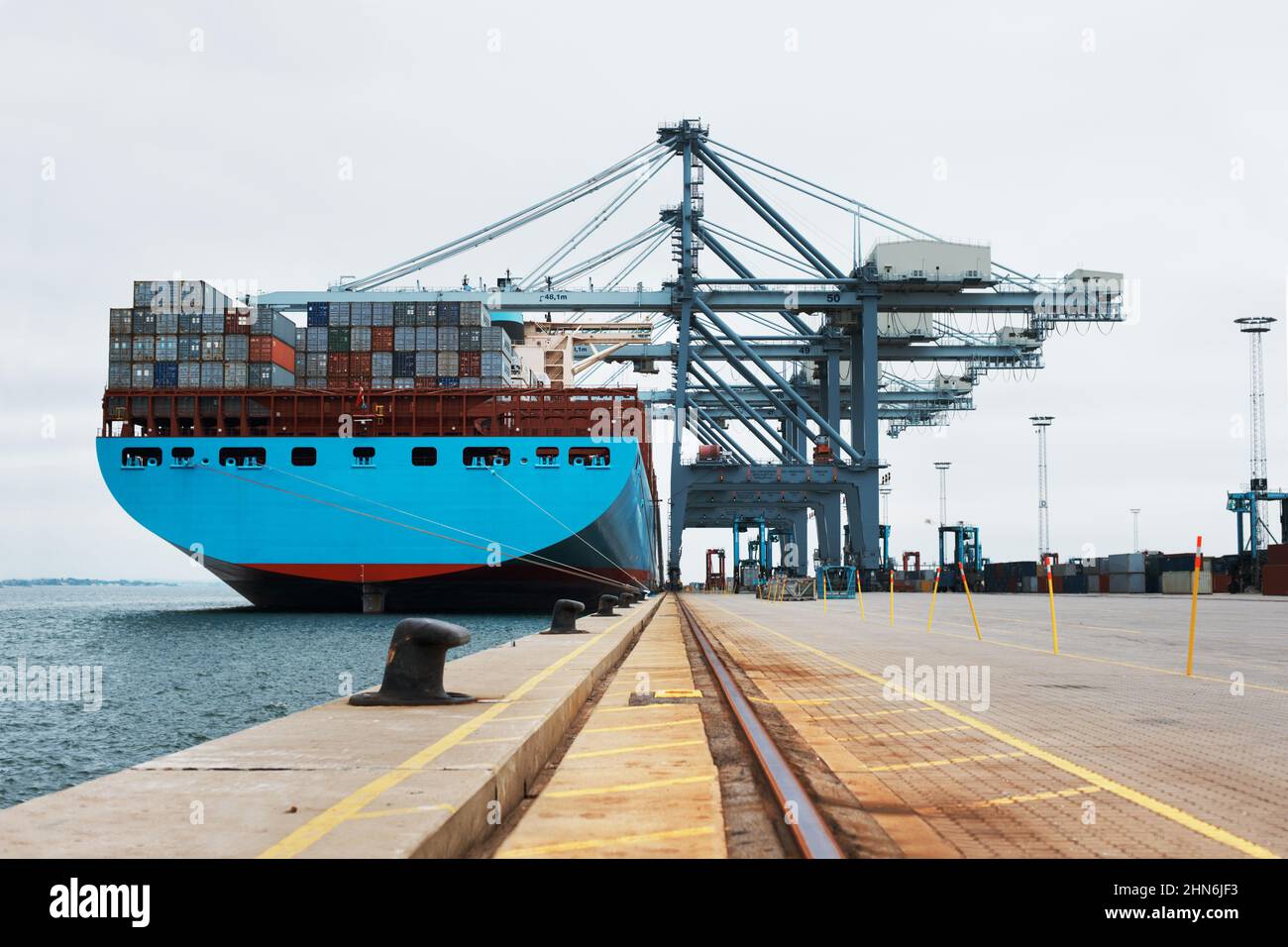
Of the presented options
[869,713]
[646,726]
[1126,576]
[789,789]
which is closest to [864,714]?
[869,713]

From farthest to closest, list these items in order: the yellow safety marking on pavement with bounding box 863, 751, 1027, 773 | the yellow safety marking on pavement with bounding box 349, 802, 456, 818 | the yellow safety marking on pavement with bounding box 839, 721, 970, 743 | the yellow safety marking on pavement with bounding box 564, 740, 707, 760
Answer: the yellow safety marking on pavement with bounding box 839, 721, 970, 743 → the yellow safety marking on pavement with bounding box 564, 740, 707, 760 → the yellow safety marking on pavement with bounding box 863, 751, 1027, 773 → the yellow safety marking on pavement with bounding box 349, 802, 456, 818

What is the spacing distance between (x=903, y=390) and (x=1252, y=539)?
23093mm

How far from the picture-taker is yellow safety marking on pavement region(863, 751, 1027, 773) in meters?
6.84

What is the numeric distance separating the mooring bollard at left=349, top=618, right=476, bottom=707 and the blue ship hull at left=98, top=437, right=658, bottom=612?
31022 mm

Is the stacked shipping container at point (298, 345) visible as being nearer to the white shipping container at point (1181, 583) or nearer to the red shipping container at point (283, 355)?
the red shipping container at point (283, 355)

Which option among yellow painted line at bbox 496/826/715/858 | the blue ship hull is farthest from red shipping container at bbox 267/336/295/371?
yellow painted line at bbox 496/826/715/858

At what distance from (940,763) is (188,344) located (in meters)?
39.4

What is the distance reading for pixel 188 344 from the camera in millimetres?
41375

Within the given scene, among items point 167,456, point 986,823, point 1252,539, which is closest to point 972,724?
point 986,823

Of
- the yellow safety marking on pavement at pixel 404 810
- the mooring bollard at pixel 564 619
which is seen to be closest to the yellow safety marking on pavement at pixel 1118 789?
the yellow safety marking on pavement at pixel 404 810

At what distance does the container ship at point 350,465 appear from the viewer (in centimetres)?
3916

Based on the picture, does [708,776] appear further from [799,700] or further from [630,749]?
[799,700]

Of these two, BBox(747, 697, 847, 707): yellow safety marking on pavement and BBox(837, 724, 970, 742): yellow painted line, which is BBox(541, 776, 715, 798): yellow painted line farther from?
BBox(747, 697, 847, 707): yellow safety marking on pavement

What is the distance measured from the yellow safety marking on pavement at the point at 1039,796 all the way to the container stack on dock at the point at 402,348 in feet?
127
